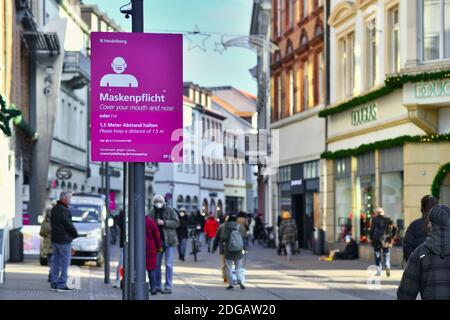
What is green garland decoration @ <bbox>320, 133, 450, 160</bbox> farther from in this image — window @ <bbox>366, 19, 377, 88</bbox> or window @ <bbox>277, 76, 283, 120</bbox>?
window @ <bbox>277, 76, 283, 120</bbox>

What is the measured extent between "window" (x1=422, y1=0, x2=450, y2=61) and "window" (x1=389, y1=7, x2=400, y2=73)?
195 cm

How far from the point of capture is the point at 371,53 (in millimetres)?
34688

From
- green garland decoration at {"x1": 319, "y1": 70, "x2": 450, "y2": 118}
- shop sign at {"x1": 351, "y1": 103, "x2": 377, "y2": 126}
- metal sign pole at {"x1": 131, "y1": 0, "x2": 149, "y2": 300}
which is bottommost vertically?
metal sign pole at {"x1": 131, "y1": 0, "x2": 149, "y2": 300}

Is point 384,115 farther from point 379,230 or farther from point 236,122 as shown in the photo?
point 236,122

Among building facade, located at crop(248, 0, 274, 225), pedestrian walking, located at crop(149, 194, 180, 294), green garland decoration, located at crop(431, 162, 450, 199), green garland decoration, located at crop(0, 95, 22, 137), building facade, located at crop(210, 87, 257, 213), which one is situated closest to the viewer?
green garland decoration, located at crop(0, 95, 22, 137)

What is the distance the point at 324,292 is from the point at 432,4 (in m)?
10.6

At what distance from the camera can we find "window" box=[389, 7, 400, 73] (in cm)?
3161

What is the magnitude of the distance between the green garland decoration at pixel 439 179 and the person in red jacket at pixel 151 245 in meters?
11.0

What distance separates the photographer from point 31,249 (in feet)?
110

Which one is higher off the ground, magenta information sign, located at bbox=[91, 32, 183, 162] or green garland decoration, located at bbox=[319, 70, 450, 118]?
green garland decoration, located at bbox=[319, 70, 450, 118]

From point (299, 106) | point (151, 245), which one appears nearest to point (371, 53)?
point (299, 106)

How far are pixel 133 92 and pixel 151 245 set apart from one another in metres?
9.46

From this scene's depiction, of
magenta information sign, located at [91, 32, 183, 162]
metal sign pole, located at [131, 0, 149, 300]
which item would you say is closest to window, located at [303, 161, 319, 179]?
metal sign pole, located at [131, 0, 149, 300]
